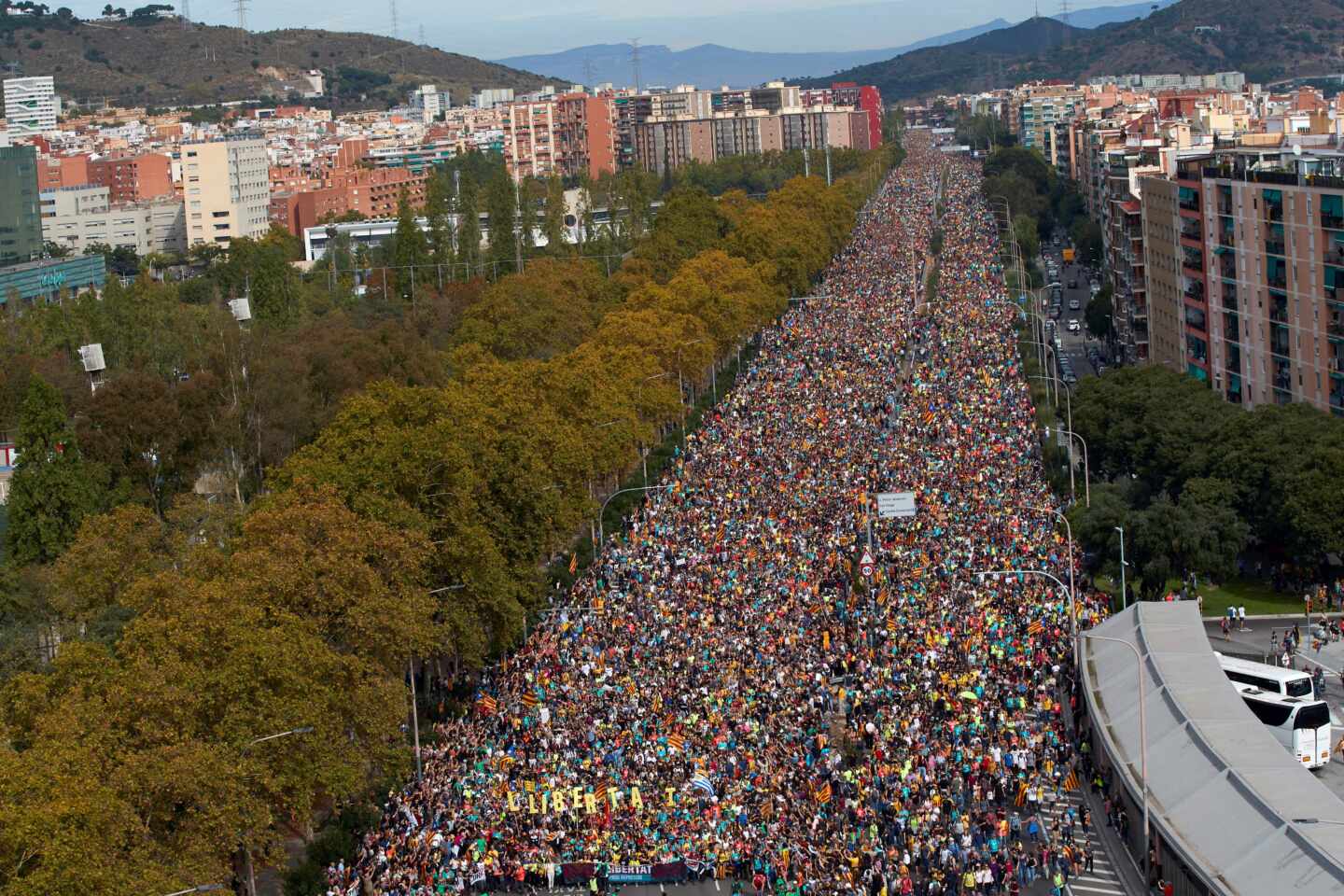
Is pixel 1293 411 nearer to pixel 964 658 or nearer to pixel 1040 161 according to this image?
pixel 964 658

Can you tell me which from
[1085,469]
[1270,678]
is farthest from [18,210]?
[1270,678]

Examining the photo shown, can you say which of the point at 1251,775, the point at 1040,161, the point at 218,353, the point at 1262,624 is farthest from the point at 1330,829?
the point at 1040,161

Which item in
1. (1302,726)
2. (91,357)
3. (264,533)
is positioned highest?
(91,357)

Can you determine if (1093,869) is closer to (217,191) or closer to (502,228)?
(502,228)

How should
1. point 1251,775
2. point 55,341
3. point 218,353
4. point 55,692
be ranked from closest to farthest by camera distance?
point 1251,775, point 55,692, point 218,353, point 55,341

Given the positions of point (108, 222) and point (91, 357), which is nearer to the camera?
point (91, 357)

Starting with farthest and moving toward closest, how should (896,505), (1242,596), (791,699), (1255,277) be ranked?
(1255,277)
(896,505)
(1242,596)
(791,699)
